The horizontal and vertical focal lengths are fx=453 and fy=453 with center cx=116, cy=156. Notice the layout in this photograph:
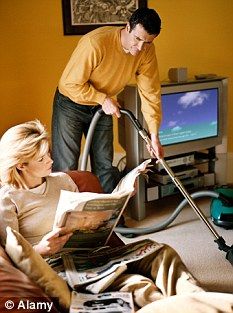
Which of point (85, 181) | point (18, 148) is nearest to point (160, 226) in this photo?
point (85, 181)

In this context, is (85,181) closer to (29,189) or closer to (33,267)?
(29,189)

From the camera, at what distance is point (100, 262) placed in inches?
60.3

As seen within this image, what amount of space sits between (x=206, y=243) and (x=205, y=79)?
1154 mm

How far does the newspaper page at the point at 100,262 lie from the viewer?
4.64ft

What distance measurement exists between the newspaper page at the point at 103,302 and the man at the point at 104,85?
1.12 metres

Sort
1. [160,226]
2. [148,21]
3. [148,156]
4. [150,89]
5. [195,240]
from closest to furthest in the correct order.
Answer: [148,21] < [150,89] < [195,240] < [160,226] < [148,156]

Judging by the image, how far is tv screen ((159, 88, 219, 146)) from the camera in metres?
3.02

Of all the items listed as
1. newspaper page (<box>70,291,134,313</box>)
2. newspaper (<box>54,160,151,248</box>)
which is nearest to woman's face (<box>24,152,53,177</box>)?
newspaper (<box>54,160,151,248</box>)

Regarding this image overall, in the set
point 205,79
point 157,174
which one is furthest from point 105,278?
point 205,79

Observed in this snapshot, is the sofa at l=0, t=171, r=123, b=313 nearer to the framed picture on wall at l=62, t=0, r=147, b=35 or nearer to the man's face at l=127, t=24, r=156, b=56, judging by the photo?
the man's face at l=127, t=24, r=156, b=56

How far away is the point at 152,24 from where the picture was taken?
7.03 ft

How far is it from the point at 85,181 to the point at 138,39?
824 millimetres

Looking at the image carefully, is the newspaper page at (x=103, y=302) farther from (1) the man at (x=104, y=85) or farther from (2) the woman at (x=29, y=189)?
(1) the man at (x=104, y=85)

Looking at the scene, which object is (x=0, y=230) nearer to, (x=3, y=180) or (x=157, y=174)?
(x=3, y=180)
